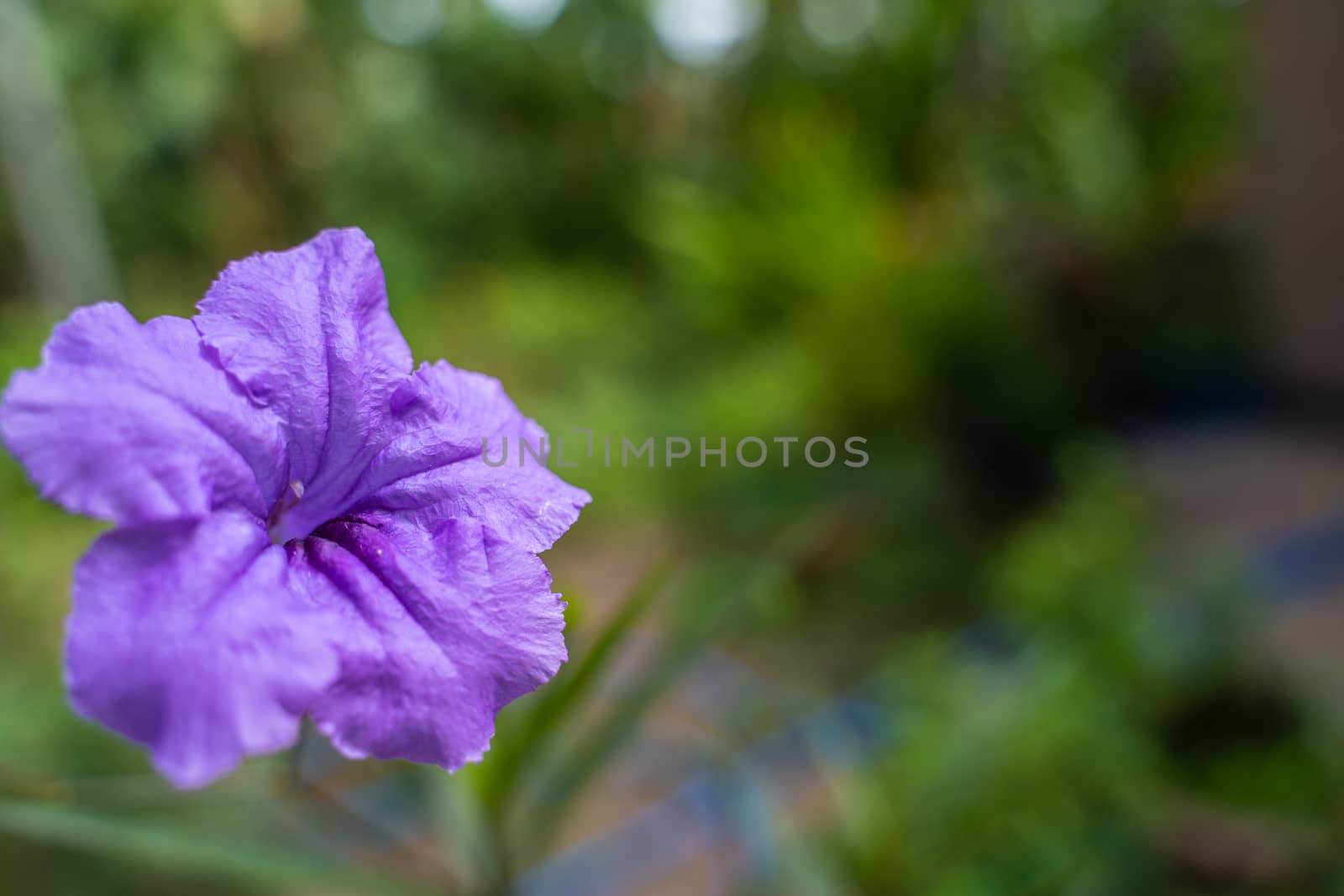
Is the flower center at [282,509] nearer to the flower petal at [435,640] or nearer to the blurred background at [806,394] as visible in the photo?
the flower petal at [435,640]

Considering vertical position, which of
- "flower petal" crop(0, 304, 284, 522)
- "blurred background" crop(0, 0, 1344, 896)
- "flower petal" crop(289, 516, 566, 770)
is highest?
"flower petal" crop(0, 304, 284, 522)

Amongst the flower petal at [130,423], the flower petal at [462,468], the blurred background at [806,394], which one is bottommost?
the blurred background at [806,394]

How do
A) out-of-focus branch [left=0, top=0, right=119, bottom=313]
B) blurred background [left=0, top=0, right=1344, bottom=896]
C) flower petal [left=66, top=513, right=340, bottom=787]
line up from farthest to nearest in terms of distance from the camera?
1. out-of-focus branch [left=0, top=0, right=119, bottom=313]
2. blurred background [left=0, top=0, right=1344, bottom=896]
3. flower petal [left=66, top=513, right=340, bottom=787]

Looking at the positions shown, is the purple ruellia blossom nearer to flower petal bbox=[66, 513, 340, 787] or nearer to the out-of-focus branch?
flower petal bbox=[66, 513, 340, 787]

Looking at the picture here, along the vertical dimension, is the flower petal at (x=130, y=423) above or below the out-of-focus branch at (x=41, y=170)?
above

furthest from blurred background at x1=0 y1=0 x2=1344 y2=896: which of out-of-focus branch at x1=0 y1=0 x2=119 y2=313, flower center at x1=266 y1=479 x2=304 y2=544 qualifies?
flower center at x1=266 y1=479 x2=304 y2=544

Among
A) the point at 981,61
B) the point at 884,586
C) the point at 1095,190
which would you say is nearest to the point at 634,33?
the point at 981,61

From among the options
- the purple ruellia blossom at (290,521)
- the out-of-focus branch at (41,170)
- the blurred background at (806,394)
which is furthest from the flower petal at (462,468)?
the out-of-focus branch at (41,170)
